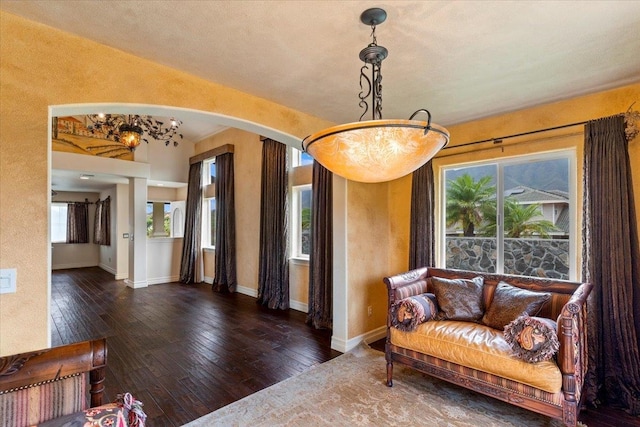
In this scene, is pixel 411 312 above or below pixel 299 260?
below

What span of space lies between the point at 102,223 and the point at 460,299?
10.4 metres

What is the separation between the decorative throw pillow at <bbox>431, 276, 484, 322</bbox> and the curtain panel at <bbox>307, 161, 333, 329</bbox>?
1.65 meters

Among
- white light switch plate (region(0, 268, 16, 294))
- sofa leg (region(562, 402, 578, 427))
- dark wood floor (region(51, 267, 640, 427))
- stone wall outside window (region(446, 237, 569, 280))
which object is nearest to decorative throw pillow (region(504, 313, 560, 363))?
sofa leg (region(562, 402, 578, 427))

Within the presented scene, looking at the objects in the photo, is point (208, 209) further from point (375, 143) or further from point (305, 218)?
point (375, 143)

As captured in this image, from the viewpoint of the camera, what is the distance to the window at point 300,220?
5.16m

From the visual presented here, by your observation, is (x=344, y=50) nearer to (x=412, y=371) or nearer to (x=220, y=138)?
(x=412, y=371)

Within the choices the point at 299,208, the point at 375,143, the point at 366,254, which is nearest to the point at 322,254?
the point at 366,254

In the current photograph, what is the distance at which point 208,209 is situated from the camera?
7504 millimetres

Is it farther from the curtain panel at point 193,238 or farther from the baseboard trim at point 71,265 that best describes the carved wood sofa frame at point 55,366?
the baseboard trim at point 71,265

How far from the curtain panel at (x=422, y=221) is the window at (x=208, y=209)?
525 cm

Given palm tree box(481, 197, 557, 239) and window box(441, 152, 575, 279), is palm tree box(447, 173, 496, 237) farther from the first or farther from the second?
palm tree box(481, 197, 557, 239)

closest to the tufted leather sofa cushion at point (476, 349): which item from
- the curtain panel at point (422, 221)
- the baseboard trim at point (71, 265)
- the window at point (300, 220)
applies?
the curtain panel at point (422, 221)

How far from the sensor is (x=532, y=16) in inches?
65.9

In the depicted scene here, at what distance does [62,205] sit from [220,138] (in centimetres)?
696
